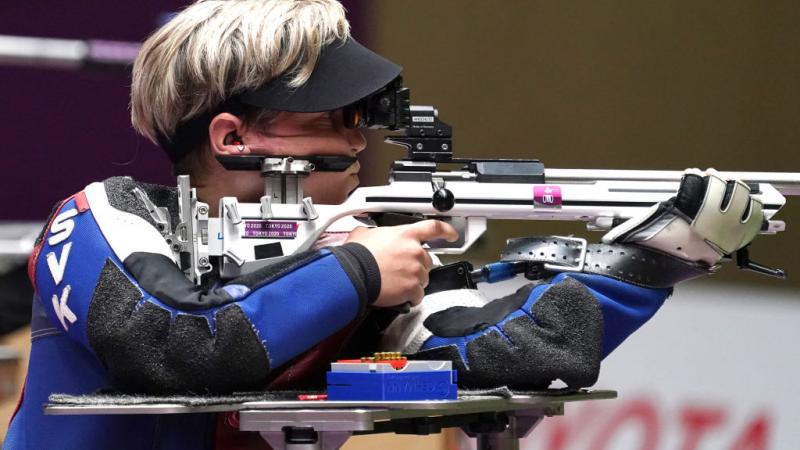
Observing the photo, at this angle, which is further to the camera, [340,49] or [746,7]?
[746,7]

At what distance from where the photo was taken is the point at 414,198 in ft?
4.90

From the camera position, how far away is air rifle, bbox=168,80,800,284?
1452mm

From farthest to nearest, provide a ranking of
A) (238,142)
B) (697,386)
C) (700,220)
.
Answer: (697,386) → (238,142) → (700,220)

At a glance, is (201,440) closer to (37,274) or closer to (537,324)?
(37,274)

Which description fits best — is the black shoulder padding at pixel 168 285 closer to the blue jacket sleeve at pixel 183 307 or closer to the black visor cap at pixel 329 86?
the blue jacket sleeve at pixel 183 307

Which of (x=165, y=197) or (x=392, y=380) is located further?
(x=165, y=197)

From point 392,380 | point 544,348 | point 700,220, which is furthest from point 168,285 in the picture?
point 700,220

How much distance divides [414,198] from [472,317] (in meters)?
0.17

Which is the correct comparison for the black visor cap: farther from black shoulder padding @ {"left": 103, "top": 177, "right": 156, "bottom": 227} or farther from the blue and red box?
the blue and red box

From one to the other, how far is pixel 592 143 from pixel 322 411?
1767mm

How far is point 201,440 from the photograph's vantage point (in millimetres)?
1400

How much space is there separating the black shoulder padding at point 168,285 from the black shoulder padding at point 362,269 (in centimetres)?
13

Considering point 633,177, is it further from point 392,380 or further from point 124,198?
point 124,198

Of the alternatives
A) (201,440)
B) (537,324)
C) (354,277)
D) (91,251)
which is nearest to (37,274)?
(91,251)
